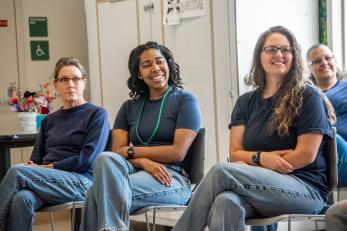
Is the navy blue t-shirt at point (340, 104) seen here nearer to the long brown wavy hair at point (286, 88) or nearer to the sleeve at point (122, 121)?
the long brown wavy hair at point (286, 88)

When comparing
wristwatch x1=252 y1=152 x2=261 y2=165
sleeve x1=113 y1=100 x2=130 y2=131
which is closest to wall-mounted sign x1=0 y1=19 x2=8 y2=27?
sleeve x1=113 y1=100 x2=130 y2=131

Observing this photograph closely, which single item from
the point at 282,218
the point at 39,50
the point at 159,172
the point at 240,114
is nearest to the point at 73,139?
the point at 159,172

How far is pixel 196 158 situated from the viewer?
7.92ft

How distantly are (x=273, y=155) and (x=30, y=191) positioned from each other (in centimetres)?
117

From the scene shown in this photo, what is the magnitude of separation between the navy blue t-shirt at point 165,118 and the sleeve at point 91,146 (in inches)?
3.6

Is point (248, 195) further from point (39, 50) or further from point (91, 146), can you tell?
point (39, 50)

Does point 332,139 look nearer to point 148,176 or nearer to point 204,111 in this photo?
point 148,176

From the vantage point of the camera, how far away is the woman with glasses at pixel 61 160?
244cm

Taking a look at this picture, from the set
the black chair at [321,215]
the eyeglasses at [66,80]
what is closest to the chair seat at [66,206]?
the eyeglasses at [66,80]

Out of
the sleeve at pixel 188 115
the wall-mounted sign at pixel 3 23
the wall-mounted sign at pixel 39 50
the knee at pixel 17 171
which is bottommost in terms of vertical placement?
the knee at pixel 17 171

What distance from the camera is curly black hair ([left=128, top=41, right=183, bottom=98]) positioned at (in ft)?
8.67

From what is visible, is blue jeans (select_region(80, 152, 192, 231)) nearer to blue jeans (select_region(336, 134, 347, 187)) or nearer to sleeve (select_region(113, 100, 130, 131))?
sleeve (select_region(113, 100, 130, 131))

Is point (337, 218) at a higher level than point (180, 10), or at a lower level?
lower

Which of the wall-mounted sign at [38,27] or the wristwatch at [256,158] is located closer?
the wristwatch at [256,158]
